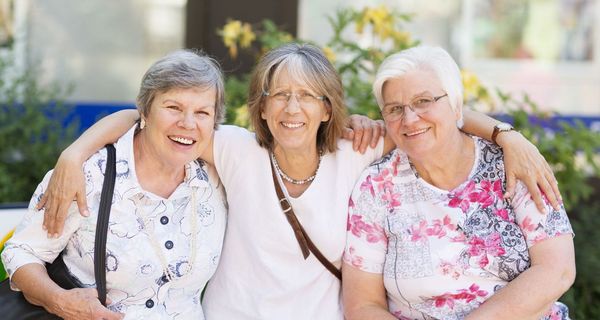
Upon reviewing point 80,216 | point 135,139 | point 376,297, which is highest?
point 135,139

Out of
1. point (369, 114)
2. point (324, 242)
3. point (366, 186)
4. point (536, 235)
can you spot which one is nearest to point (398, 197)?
point (366, 186)

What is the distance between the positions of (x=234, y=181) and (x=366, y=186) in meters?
0.50

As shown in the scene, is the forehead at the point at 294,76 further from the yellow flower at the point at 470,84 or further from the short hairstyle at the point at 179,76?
the yellow flower at the point at 470,84

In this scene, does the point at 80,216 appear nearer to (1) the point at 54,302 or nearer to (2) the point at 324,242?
(1) the point at 54,302

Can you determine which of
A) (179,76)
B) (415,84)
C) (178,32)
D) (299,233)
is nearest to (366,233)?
(299,233)

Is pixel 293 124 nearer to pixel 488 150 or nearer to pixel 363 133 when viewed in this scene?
pixel 363 133

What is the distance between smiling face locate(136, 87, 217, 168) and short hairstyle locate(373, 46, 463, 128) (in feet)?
2.19

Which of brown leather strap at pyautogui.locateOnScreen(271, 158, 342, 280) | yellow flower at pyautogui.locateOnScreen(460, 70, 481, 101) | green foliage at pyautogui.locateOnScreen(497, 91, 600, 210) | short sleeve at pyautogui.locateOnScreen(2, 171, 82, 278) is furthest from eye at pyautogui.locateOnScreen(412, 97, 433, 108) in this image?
yellow flower at pyautogui.locateOnScreen(460, 70, 481, 101)

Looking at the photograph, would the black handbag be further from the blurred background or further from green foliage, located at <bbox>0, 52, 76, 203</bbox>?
green foliage, located at <bbox>0, 52, 76, 203</bbox>

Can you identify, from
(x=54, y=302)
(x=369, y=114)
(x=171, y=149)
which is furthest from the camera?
(x=369, y=114)

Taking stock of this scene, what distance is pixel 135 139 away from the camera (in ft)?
10.1

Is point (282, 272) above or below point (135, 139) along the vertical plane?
below

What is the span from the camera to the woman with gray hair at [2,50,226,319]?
9.32ft

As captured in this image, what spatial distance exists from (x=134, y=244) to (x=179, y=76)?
61cm
